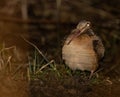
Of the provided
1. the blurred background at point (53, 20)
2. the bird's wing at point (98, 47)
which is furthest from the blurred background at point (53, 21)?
the bird's wing at point (98, 47)

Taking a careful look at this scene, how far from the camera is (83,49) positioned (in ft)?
18.1

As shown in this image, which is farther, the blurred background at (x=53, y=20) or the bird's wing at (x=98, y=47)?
the blurred background at (x=53, y=20)

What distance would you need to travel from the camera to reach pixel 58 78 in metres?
5.53

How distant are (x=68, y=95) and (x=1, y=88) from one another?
0.60 m

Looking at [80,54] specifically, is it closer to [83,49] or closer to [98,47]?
[83,49]

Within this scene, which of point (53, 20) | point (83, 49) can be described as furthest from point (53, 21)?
point (83, 49)

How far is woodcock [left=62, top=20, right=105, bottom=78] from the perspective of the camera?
217 inches

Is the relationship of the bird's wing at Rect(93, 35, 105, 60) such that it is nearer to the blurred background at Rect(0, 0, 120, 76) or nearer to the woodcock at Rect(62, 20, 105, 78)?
the woodcock at Rect(62, 20, 105, 78)

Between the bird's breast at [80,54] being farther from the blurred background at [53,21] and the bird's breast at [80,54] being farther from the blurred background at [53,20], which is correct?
the blurred background at [53,20]

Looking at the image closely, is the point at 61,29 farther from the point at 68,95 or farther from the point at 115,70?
the point at 68,95

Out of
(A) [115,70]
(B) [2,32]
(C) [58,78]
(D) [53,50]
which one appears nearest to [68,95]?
(C) [58,78]

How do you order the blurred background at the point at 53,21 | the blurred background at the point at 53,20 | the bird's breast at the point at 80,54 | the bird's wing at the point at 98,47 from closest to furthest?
the bird's breast at the point at 80,54, the bird's wing at the point at 98,47, the blurred background at the point at 53,21, the blurred background at the point at 53,20

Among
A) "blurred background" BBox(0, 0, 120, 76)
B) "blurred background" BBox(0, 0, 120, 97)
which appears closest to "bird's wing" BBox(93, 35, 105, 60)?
"blurred background" BBox(0, 0, 120, 97)

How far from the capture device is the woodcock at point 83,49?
5520 mm
